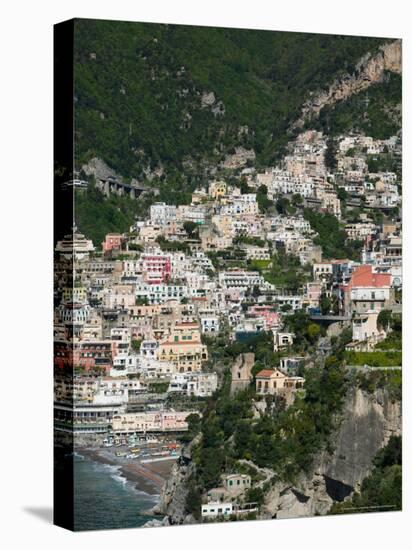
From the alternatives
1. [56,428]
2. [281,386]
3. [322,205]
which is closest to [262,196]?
[322,205]

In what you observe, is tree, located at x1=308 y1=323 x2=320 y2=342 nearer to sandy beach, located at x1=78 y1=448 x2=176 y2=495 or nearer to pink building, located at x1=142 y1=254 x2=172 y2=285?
pink building, located at x1=142 y1=254 x2=172 y2=285

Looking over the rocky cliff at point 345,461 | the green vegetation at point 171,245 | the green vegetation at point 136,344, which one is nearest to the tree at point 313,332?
the rocky cliff at point 345,461

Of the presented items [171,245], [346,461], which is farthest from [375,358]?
[171,245]

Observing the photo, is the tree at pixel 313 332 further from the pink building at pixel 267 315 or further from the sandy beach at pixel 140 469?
the sandy beach at pixel 140 469

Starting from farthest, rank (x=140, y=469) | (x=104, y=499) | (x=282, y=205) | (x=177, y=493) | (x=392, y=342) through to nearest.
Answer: (x=392, y=342) → (x=282, y=205) → (x=177, y=493) → (x=140, y=469) → (x=104, y=499)

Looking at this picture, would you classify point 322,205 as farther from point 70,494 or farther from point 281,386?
Result: point 70,494

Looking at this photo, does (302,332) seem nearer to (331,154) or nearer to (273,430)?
(273,430)
